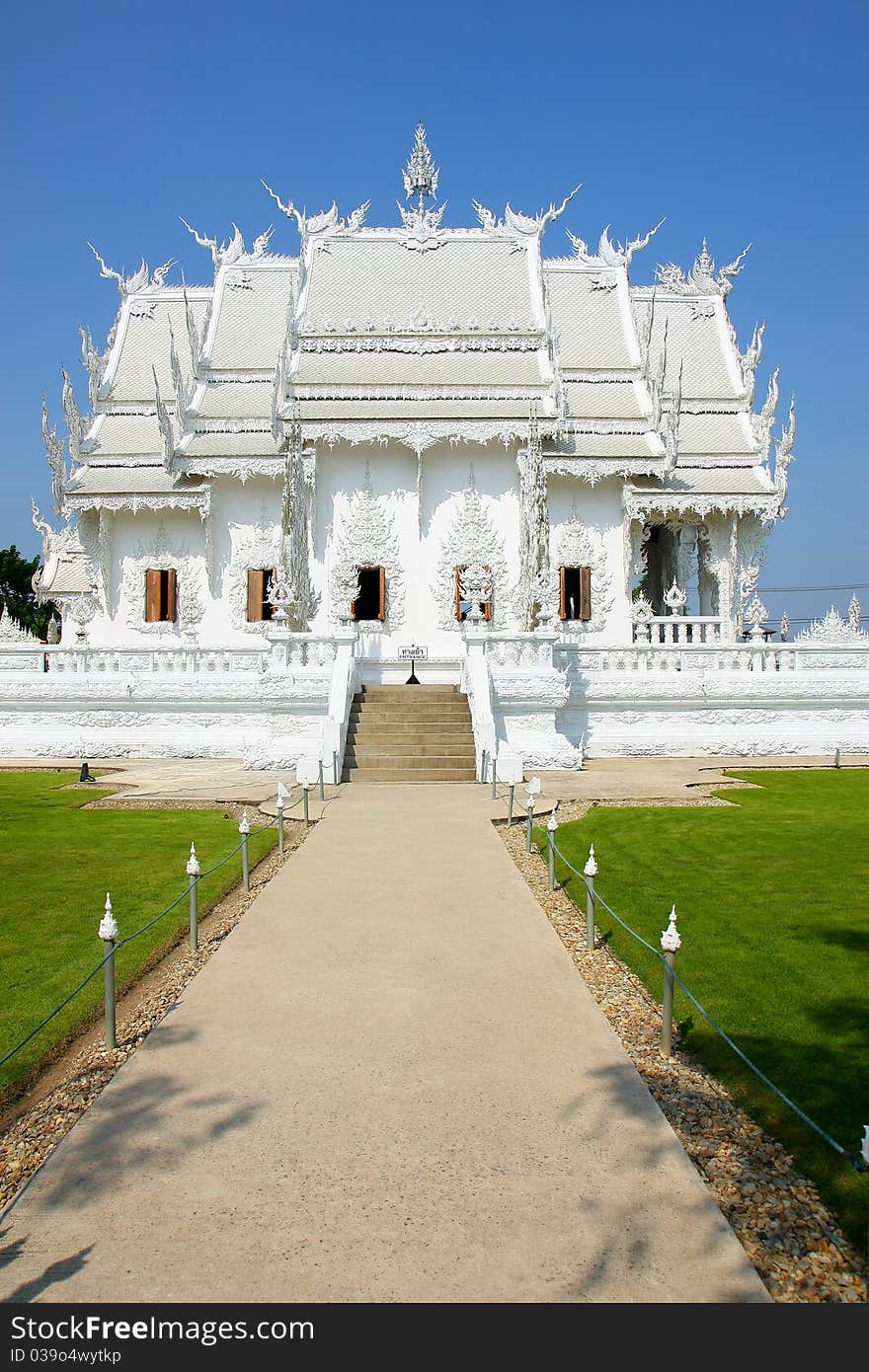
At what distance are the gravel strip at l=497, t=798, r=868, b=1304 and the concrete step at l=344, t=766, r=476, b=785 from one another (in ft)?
30.6

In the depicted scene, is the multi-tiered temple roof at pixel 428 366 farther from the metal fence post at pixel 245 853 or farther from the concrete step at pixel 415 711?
the metal fence post at pixel 245 853

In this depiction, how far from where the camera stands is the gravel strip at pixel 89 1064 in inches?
166

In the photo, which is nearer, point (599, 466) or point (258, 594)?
point (599, 466)

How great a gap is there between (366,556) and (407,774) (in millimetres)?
9859

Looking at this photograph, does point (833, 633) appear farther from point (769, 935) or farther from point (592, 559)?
point (769, 935)

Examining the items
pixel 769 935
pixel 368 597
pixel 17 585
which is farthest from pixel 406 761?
pixel 17 585

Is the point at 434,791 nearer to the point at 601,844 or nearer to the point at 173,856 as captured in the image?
the point at 601,844

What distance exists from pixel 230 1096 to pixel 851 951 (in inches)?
167

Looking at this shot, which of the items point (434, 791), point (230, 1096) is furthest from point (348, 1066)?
point (434, 791)

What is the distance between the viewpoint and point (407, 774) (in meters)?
15.6

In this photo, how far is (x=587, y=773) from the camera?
16641mm

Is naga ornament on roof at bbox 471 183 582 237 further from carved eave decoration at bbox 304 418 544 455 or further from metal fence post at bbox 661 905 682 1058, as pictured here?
metal fence post at bbox 661 905 682 1058

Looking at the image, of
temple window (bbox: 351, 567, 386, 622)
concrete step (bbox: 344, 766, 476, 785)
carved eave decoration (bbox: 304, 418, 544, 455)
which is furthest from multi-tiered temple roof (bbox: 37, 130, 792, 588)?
concrete step (bbox: 344, 766, 476, 785)
